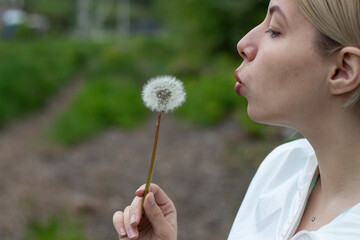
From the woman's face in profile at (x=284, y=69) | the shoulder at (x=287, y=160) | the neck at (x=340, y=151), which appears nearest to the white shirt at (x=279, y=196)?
the shoulder at (x=287, y=160)

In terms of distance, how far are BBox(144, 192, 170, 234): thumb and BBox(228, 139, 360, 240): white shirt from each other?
300 millimetres

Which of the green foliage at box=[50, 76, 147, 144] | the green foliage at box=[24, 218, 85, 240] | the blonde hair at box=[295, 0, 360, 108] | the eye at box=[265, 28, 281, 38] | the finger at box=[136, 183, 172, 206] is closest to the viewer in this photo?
the blonde hair at box=[295, 0, 360, 108]

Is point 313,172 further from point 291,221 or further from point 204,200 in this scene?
point 204,200

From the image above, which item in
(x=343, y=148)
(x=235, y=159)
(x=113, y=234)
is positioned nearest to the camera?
(x=343, y=148)

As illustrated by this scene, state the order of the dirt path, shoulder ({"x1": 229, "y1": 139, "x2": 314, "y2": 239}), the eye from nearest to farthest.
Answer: the eye → shoulder ({"x1": 229, "y1": 139, "x2": 314, "y2": 239}) → the dirt path

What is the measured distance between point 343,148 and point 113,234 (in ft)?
11.3

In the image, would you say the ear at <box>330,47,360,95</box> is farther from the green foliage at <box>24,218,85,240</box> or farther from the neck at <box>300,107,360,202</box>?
the green foliage at <box>24,218,85,240</box>

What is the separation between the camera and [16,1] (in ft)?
98.7

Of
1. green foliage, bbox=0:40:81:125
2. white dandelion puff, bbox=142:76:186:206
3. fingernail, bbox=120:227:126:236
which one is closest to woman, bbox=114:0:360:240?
fingernail, bbox=120:227:126:236

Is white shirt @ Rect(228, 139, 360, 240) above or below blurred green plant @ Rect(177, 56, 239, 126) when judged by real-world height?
above

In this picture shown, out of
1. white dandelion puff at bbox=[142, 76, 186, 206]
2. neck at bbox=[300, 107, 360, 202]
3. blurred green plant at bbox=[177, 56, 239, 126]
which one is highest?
white dandelion puff at bbox=[142, 76, 186, 206]

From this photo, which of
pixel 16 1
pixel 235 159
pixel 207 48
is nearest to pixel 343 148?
pixel 235 159

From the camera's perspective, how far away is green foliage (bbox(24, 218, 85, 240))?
13.0ft

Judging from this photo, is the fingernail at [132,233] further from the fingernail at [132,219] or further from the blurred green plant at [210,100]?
the blurred green plant at [210,100]
